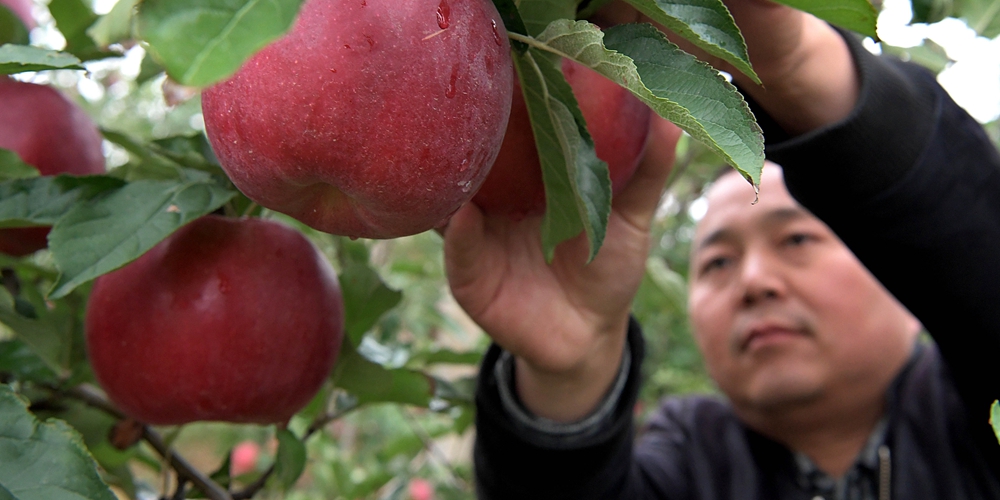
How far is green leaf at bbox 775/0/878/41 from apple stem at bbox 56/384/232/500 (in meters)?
0.70

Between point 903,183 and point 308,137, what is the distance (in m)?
0.76

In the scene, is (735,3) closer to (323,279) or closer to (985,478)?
(323,279)

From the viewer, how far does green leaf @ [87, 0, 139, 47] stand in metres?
0.55

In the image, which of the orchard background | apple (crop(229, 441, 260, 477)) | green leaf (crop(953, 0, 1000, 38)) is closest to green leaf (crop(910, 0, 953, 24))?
the orchard background

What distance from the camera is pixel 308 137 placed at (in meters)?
0.36

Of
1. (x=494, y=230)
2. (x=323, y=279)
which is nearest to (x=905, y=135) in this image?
(x=494, y=230)

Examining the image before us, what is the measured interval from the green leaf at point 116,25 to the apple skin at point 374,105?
222 mm

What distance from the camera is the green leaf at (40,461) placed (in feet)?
1.23

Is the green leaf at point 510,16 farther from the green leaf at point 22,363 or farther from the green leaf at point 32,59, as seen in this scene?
the green leaf at point 22,363

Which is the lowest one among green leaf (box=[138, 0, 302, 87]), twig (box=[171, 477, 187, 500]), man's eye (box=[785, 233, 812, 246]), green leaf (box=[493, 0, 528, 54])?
man's eye (box=[785, 233, 812, 246])

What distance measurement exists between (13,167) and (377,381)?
1.31 ft

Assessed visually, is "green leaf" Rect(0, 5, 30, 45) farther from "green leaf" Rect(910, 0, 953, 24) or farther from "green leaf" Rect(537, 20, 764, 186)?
"green leaf" Rect(910, 0, 953, 24)

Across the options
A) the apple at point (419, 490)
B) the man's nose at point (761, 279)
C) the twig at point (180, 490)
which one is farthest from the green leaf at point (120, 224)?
the apple at point (419, 490)

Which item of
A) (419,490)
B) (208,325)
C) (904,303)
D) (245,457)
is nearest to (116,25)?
(208,325)
